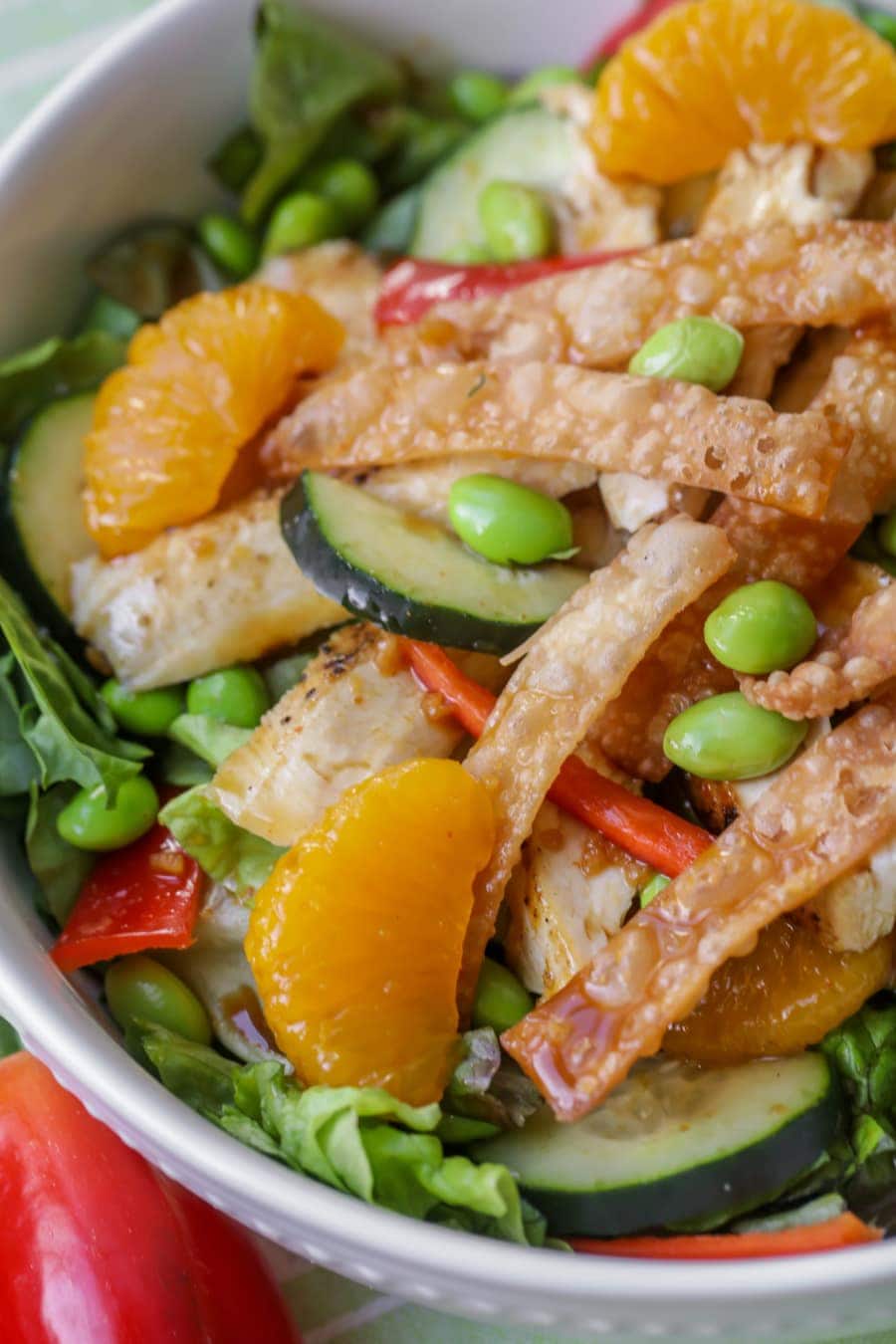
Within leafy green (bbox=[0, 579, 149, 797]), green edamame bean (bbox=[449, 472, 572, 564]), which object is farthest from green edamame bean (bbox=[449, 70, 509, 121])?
leafy green (bbox=[0, 579, 149, 797])

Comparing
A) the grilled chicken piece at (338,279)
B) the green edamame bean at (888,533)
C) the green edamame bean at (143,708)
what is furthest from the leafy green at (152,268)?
the green edamame bean at (888,533)

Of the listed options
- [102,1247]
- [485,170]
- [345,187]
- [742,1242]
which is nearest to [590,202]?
[485,170]

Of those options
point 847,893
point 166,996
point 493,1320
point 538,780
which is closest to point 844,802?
point 847,893

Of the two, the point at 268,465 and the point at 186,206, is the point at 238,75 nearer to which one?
the point at 186,206

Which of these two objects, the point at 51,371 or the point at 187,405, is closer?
the point at 187,405

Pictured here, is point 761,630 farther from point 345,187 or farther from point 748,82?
point 345,187

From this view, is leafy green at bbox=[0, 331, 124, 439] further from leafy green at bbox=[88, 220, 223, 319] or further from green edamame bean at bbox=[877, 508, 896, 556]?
green edamame bean at bbox=[877, 508, 896, 556]

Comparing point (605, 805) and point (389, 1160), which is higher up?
point (605, 805)

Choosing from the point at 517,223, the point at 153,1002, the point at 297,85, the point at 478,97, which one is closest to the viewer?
the point at 153,1002

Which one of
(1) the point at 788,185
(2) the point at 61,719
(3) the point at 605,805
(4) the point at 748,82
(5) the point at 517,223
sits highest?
(4) the point at 748,82
